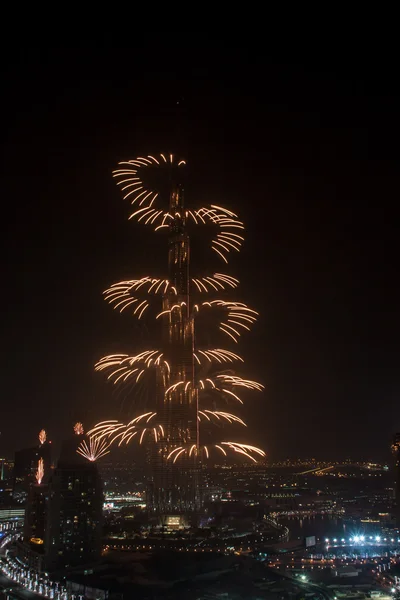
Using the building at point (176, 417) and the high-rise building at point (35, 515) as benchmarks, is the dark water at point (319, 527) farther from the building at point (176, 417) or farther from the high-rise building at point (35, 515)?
the high-rise building at point (35, 515)

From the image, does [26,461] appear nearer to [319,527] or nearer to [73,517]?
[319,527]

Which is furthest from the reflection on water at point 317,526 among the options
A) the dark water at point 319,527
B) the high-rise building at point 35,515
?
the high-rise building at point 35,515

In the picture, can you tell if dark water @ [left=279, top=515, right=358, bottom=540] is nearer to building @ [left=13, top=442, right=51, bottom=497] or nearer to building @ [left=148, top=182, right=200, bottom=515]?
building @ [left=148, top=182, right=200, bottom=515]

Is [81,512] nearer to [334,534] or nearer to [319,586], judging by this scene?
[319,586]

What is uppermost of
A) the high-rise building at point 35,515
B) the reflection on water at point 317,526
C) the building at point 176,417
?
the building at point 176,417

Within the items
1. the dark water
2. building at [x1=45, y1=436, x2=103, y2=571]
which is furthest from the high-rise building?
the dark water

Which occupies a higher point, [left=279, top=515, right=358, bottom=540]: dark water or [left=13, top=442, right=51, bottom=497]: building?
[left=13, top=442, right=51, bottom=497]: building

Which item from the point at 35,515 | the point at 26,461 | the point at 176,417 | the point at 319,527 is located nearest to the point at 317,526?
the point at 319,527
